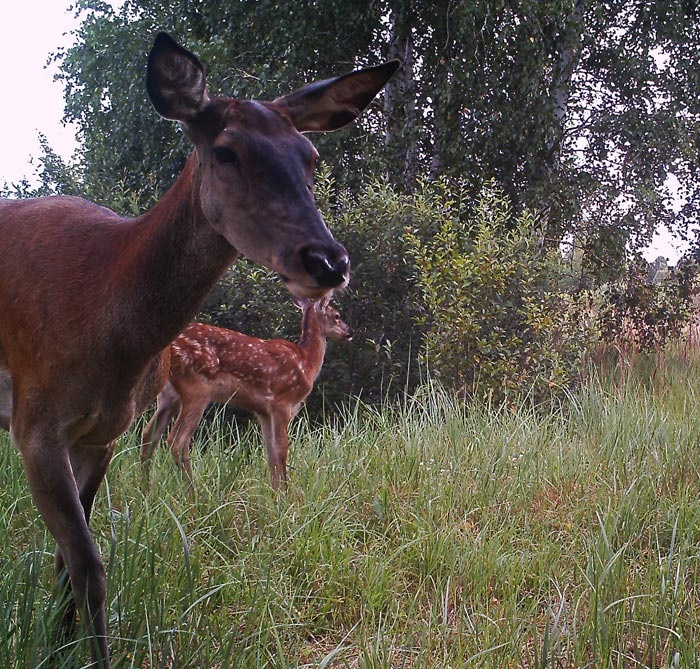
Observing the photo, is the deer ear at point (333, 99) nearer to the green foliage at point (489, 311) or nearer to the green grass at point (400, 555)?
the green grass at point (400, 555)

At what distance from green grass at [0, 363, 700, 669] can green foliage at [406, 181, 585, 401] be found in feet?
6.48

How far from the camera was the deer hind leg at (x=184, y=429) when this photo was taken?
18.0ft

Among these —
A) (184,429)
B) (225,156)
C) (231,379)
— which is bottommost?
(184,429)

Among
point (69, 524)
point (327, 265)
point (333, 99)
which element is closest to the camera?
point (327, 265)

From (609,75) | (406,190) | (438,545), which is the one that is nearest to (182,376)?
(438,545)

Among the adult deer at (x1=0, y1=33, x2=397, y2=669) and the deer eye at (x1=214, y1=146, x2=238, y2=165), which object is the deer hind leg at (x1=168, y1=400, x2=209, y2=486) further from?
the deer eye at (x1=214, y1=146, x2=238, y2=165)

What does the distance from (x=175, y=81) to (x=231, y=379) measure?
3747 mm

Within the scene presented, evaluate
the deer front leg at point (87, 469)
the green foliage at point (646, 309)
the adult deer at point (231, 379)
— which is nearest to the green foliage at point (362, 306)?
the adult deer at point (231, 379)

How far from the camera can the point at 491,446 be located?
17.4 feet

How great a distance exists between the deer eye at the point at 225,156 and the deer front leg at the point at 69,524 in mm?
944

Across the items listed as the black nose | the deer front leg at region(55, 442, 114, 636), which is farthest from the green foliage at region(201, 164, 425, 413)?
the black nose

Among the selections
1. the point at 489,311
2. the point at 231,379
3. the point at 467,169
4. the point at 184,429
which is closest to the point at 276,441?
the point at 184,429

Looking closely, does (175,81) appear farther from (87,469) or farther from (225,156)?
(87,469)

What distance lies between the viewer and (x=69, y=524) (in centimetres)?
259
